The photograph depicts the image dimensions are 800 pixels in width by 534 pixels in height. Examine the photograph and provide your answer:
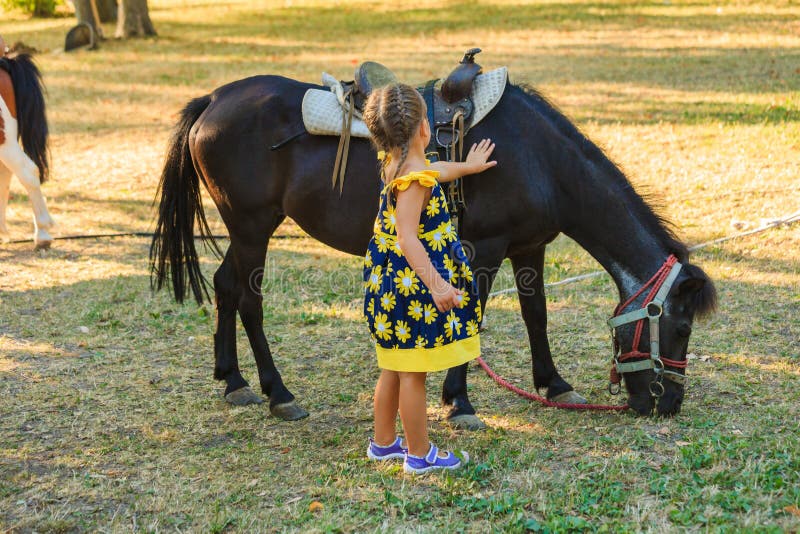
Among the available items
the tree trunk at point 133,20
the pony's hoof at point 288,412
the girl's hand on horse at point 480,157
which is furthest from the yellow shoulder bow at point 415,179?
the tree trunk at point 133,20

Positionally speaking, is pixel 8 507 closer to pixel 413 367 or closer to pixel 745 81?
pixel 413 367

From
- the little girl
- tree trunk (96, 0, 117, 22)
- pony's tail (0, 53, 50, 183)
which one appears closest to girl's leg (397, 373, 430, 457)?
the little girl

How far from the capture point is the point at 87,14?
60.6 ft

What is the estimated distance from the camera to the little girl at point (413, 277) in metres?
3.39

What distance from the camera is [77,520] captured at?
3.46 metres

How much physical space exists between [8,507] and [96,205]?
611 centimetres

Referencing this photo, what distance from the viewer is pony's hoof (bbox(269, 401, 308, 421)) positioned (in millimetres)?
4523

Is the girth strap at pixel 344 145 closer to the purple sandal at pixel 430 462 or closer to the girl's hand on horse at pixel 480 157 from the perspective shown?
the girl's hand on horse at pixel 480 157

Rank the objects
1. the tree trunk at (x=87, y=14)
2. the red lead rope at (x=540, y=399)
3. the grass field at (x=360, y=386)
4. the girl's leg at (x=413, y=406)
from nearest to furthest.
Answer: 1. the grass field at (x=360, y=386)
2. the girl's leg at (x=413, y=406)
3. the red lead rope at (x=540, y=399)
4. the tree trunk at (x=87, y=14)

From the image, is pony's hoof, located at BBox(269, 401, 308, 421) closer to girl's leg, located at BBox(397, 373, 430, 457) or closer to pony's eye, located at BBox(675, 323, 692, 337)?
girl's leg, located at BBox(397, 373, 430, 457)

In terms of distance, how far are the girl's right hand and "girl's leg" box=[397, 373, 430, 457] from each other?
1.23 ft

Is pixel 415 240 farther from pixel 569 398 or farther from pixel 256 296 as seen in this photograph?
pixel 569 398

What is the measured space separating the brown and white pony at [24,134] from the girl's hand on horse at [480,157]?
4.37m

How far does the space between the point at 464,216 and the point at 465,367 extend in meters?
0.79
